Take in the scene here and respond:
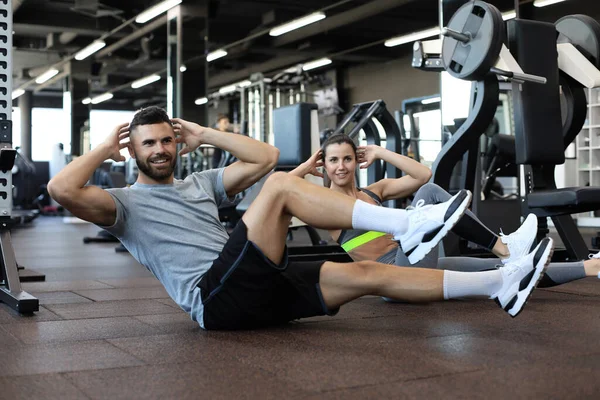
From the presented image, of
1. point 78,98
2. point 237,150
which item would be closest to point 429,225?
point 237,150

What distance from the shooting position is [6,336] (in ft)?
7.72

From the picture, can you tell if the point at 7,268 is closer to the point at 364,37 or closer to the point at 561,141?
the point at 561,141

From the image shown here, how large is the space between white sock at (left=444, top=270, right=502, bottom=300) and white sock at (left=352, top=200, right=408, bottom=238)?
0.82 ft

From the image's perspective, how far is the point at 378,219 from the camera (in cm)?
200

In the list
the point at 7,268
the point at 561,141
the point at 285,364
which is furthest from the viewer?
the point at 561,141

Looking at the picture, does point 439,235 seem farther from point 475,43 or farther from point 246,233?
point 475,43

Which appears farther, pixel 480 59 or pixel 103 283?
pixel 103 283

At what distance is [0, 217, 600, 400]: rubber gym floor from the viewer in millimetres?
1565

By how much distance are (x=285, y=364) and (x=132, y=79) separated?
17.3 metres

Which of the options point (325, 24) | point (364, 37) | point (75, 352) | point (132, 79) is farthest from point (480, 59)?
point (132, 79)

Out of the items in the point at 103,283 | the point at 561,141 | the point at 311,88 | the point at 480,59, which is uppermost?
the point at 311,88

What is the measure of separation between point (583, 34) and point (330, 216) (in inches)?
105

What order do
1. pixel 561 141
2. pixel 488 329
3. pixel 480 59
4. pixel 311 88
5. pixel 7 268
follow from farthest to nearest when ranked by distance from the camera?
pixel 311 88
pixel 561 141
pixel 480 59
pixel 7 268
pixel 488 329

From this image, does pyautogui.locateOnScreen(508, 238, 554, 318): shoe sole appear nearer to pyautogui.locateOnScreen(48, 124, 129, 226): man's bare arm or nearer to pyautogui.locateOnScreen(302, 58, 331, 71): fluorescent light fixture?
pyautogui.locateOnScreen(48, 124, 129, 226): man's bare arm
